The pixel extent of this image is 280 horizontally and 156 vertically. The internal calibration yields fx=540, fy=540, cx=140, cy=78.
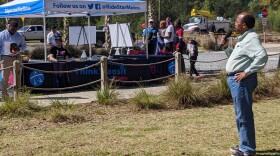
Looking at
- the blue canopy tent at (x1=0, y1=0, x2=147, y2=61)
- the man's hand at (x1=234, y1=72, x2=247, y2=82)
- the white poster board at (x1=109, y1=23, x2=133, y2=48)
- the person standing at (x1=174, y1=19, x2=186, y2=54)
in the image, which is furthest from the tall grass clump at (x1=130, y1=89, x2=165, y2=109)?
the white poster board at (x1=109, y1=23, x2=133, y2=48)

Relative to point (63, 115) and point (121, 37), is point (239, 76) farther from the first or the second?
point (121, 37)

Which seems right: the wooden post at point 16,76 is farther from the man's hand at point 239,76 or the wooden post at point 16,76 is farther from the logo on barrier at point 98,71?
the man's hand at point 239,76

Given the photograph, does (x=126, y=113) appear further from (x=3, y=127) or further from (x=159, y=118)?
(x=3, y=127)

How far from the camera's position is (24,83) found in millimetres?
13742

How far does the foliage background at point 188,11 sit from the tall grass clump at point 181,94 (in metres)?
33.2

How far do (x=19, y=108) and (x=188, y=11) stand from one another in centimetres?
6478

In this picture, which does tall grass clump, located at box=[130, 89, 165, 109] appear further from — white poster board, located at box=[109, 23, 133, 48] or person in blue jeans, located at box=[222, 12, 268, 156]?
white poster board, located at box=[109, 23, 133, 48]

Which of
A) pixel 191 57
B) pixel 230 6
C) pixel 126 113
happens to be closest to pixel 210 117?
pixel 126 113

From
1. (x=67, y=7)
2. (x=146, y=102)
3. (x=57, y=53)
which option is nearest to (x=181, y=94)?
(x=146, y=102)

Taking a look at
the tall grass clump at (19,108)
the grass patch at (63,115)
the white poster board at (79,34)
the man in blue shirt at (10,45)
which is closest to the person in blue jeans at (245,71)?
the grass patch at (63,115)

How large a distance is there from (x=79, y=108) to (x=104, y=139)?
287cm

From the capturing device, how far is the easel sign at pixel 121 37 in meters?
21.5

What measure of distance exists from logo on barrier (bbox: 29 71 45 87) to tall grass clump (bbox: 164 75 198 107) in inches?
147

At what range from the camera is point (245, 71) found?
6750mm
